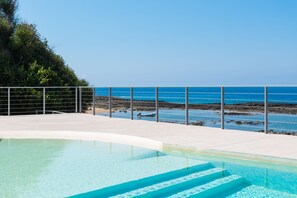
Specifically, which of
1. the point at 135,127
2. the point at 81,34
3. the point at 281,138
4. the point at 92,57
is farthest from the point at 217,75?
the point at 81,34

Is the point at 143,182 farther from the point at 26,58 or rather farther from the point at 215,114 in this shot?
the point at 215,114

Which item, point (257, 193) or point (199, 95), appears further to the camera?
point (199, 95)

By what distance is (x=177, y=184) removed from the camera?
3.50 m

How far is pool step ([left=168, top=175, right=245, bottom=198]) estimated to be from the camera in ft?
10.8

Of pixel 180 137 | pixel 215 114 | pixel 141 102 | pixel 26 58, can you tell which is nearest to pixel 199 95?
pixel 215 114

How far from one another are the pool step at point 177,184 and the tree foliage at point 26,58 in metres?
10.4

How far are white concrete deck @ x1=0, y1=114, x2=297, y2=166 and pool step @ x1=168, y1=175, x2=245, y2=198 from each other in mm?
577

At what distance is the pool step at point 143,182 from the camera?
Answer: 3215 millimetres

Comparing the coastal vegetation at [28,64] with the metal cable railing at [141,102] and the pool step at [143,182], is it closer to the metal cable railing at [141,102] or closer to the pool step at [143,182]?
the metal cable railing at [141,102]

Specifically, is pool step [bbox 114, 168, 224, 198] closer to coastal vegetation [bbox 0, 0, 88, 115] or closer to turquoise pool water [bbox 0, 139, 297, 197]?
turquoise pool water [bbox 0, 139, 297, 197]

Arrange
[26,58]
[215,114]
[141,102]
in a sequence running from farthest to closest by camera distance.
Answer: [215,114], [26,58], [141,102]

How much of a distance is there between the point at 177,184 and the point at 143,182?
31cm

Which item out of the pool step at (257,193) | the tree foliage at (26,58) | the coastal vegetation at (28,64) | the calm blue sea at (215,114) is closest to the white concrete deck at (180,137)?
the calm blue sea at (215,114)

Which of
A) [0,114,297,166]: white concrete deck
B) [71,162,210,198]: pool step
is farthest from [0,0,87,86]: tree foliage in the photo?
[71,162,210,198]: pool step
